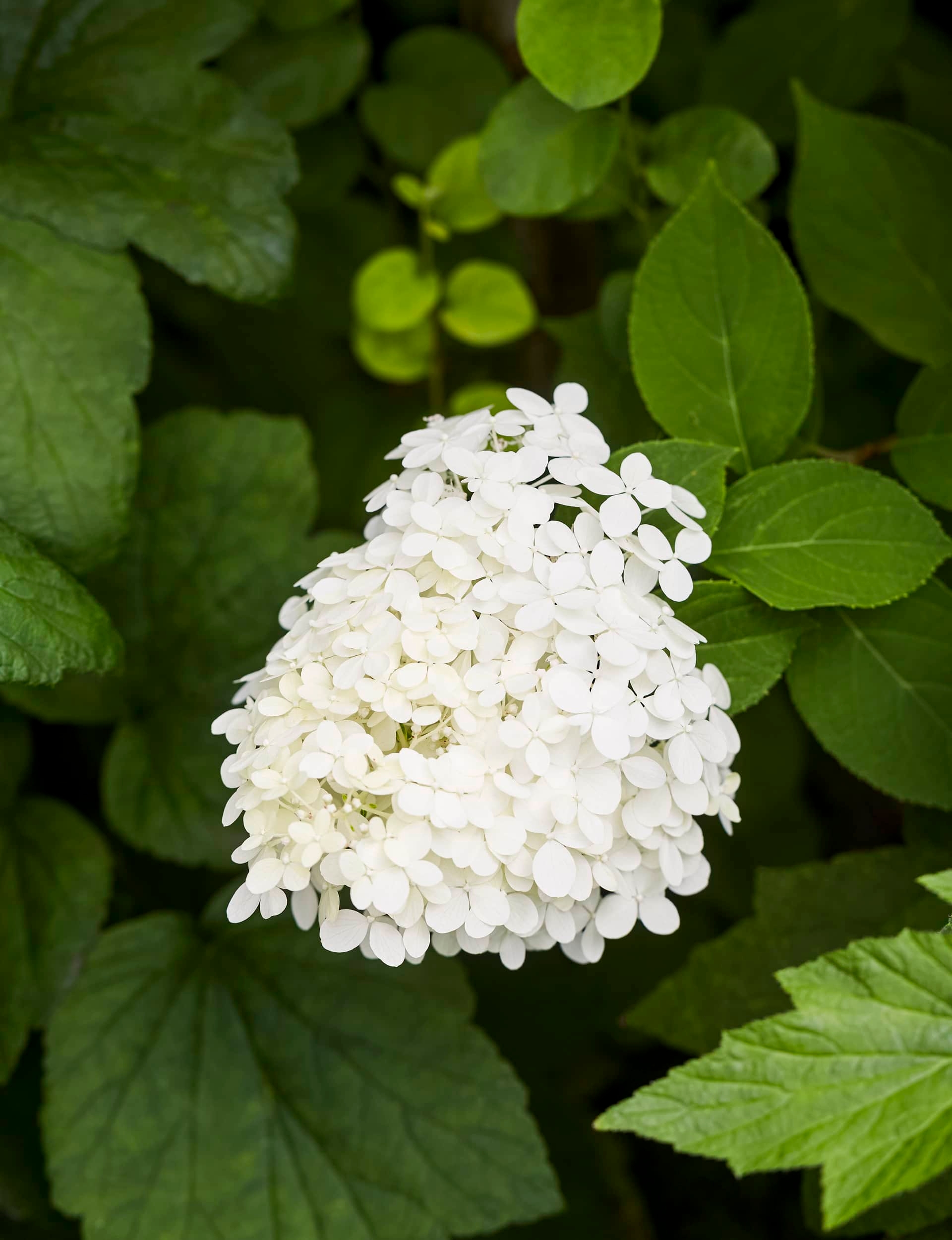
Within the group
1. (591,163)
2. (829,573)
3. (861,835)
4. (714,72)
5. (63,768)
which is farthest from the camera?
(861,835)

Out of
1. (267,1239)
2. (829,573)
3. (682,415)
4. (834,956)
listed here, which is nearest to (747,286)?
(682,415)

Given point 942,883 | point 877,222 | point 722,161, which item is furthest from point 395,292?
point 942,883

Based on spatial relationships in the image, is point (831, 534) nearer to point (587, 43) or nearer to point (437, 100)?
point (587, 43)

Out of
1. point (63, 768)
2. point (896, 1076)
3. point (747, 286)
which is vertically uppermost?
point (747, 286)

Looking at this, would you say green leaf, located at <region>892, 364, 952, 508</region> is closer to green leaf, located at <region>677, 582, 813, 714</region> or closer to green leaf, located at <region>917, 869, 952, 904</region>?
green leaf, located at <region>677, 582, 813, 714</region>

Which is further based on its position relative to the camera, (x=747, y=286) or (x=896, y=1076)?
(x=747, y=286)

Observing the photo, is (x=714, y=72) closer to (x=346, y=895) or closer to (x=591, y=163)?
(x=591, y=163)

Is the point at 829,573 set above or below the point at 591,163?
below

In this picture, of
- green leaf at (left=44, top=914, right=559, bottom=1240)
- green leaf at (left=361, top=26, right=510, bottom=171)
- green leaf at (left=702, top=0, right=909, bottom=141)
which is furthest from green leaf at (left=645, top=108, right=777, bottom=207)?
green leaf at (left=44, top=914, right=559, bottom=1240)
